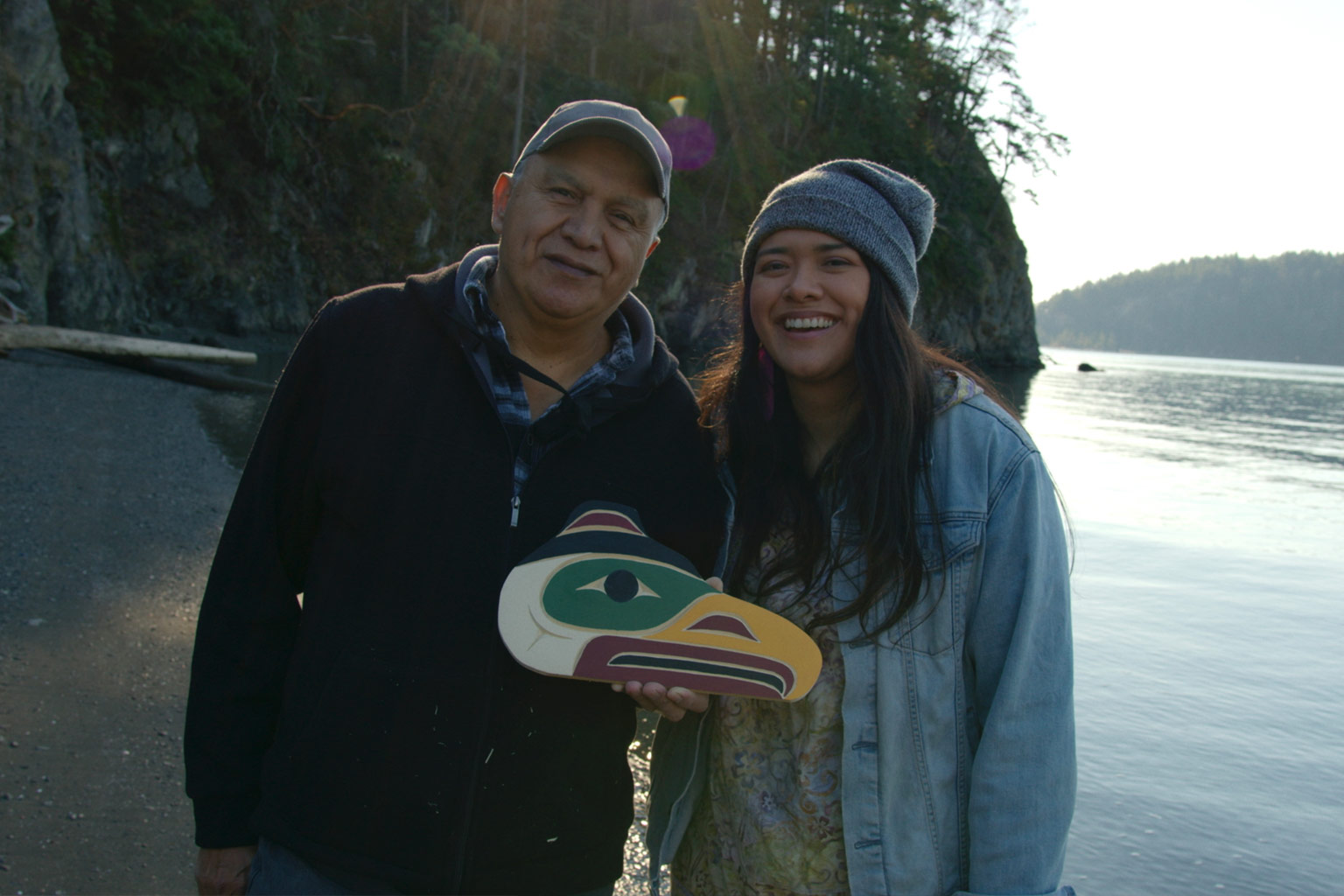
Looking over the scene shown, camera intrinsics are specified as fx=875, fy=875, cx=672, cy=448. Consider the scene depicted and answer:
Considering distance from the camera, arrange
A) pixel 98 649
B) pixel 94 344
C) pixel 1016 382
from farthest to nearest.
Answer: pixel 1016 382, pixel 94 344, pixel 98 649

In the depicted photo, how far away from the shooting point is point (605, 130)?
2.00m

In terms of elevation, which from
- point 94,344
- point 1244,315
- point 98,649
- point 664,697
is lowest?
point 98,649

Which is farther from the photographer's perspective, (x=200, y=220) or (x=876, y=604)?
(x=200, y=220)

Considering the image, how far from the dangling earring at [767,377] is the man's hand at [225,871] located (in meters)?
1.55

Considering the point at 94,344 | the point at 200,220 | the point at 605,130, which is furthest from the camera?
the point at 200,220

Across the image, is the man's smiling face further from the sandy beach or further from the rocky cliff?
the rocky cliff

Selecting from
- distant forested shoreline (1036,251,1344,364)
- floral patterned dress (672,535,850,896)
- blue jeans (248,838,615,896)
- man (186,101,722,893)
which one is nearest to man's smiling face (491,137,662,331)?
man (186,101,722,893)

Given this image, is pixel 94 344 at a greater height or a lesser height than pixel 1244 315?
lesser

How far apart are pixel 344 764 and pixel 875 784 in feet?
3.64

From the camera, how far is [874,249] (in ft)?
6.72

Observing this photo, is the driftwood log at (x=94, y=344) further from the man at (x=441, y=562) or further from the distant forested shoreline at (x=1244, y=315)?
the distant forested shoreline at (x=1244, y=315)

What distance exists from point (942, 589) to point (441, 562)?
106 centimetres

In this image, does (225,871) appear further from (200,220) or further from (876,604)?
(200,220)

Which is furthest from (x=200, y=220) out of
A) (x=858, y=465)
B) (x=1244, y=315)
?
(x=1244, y=315)
